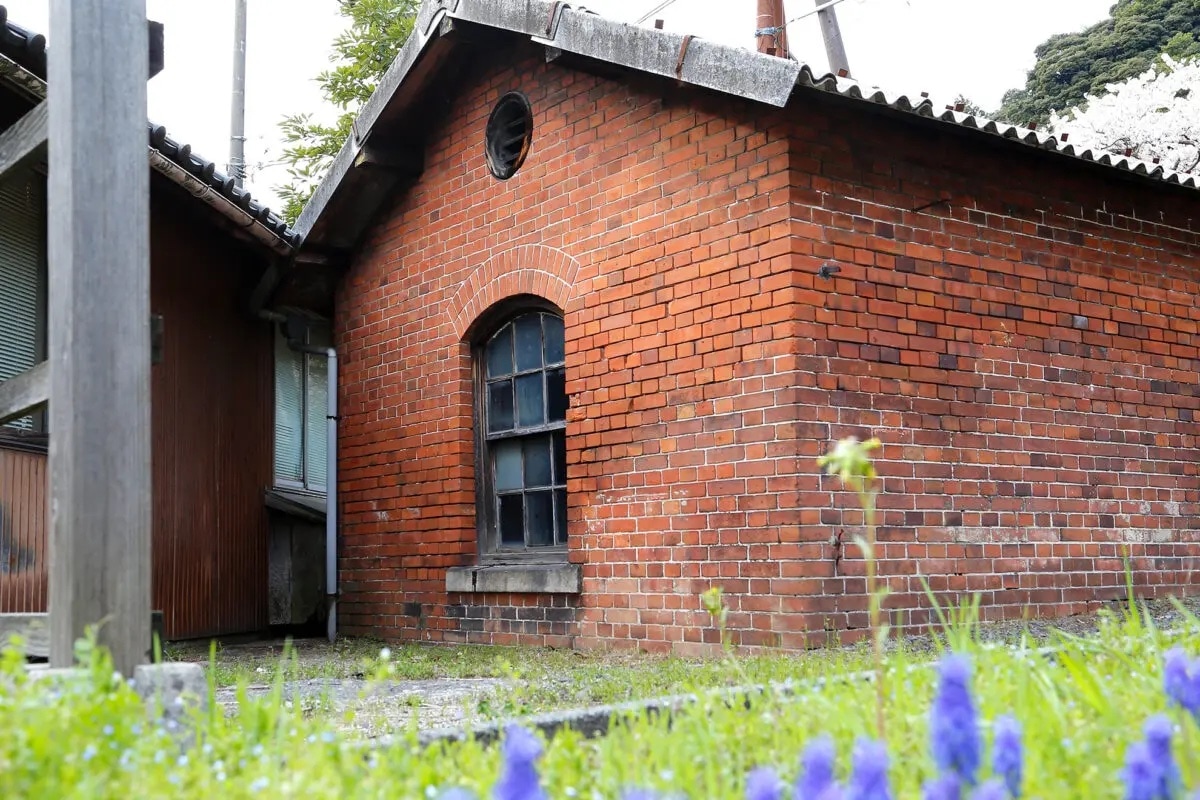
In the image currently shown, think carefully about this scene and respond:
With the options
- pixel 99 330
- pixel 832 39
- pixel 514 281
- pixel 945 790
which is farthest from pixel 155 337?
pixel 832 39

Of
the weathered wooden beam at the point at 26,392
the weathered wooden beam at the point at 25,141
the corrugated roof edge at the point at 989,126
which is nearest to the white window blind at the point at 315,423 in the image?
the corrugated roof edge at the point at 989,126

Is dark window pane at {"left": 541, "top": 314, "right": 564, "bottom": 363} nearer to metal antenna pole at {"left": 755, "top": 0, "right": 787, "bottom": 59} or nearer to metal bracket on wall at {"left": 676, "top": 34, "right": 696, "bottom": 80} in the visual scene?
metal bracket on wall at {"left": 676, "top": 34, "right": 696, "bottom": 80}

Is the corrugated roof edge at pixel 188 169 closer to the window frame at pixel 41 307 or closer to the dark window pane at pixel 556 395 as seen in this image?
the window frame at pixel 41 307

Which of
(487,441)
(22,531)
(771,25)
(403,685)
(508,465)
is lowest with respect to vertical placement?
(403,685)

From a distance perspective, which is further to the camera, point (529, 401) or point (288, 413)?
point (288, 413)

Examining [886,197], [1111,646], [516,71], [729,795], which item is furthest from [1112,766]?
[516,71]

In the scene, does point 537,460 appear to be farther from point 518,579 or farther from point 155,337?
point 155,337

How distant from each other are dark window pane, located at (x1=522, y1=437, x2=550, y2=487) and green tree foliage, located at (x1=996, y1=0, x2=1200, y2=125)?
2202 centimetres

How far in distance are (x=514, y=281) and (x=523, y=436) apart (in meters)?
1.06

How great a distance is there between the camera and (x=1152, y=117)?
2452 cm

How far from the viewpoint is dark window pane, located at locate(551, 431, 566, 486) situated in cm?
806

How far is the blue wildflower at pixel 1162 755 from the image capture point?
5.50ft

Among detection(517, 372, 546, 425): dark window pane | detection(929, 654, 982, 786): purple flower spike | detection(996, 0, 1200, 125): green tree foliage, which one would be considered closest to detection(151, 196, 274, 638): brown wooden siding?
detection(517, 372, 546, 425): dark window pane

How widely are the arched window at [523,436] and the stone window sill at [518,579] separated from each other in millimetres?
251
